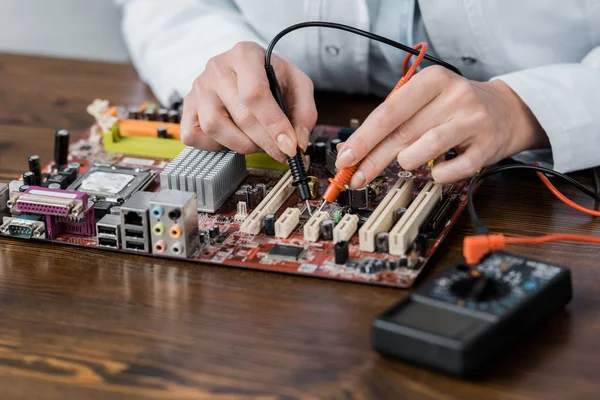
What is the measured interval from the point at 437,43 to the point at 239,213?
0.64m

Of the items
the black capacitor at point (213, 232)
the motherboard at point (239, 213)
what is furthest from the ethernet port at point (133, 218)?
the black capacitor at point (213, 232)

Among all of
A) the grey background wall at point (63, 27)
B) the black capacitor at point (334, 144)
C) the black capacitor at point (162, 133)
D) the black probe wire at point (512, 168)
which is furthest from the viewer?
the grey background wall at point (63, 27)

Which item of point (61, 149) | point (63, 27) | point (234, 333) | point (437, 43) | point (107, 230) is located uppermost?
point (63, 27)

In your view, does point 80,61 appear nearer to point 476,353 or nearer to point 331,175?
point 331,175

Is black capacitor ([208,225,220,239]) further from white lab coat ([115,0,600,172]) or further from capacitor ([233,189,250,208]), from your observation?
white lab coat ([115,0,600,172])

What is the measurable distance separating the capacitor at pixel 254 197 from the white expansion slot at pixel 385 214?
0.20 m

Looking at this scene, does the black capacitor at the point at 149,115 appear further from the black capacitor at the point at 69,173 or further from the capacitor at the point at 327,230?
the capacitor at the point at 327,230

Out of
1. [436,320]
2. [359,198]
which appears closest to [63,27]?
[359,198]

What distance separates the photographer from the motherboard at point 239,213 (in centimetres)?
120

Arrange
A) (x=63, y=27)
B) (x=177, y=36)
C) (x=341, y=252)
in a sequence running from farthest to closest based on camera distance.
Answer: (x=63, y=27), (x=177, y=36), (x=341, y=252)

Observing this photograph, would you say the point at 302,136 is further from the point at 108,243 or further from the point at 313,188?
the point at 108,243

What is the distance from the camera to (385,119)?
4.22ft

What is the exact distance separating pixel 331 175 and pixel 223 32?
51cm

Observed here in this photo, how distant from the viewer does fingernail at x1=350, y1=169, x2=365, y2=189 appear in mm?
1309
